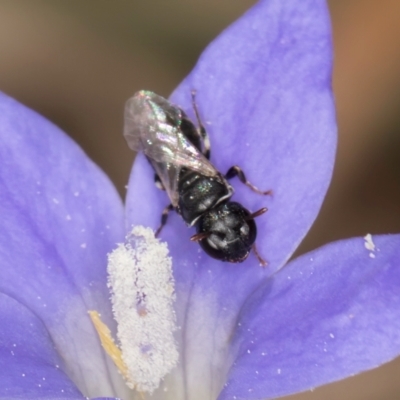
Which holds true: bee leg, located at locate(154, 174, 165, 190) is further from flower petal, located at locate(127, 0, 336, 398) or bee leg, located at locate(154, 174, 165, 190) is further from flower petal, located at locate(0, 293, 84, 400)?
flower petal, located at locate(0, 293, 84, 400)

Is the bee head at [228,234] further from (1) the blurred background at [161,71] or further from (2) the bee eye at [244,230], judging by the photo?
(1) the blurred background at [161,71]

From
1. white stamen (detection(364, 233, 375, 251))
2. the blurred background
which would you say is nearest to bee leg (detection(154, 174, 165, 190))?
white stamen (detection(364, 233, 375, 251))

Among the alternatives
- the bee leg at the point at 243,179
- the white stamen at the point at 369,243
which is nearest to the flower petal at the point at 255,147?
the bee leg at the point at 243,179

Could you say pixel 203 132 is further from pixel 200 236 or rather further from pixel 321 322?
pixel 321 322

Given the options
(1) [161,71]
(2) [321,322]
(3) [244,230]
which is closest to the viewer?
(2) [321,322]

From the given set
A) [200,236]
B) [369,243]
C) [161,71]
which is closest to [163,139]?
[200,236]

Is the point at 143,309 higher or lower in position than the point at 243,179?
lower
